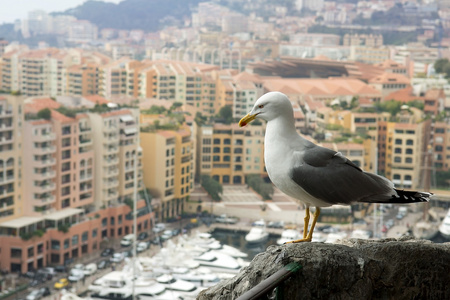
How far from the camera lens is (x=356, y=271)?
2.67 feet

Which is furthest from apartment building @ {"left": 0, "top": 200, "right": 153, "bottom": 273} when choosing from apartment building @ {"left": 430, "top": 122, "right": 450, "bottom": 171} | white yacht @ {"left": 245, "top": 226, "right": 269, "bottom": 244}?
apartment building @ {"left": 430, "top": 122, "right": 450, "bottom": 171}

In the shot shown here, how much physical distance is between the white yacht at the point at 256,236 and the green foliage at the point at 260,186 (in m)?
1.69

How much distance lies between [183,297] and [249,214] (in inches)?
147

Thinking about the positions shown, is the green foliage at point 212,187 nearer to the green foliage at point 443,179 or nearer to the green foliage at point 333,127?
the green foliage at point 333,127

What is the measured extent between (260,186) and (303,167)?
11500mm

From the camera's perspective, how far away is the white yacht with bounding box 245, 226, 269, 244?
1023 cm

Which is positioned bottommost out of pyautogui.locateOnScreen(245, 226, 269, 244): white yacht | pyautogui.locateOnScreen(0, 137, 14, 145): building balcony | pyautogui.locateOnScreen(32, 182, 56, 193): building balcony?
pyautogui.locateOnScreen(245, 226, 269, 244): white yacht

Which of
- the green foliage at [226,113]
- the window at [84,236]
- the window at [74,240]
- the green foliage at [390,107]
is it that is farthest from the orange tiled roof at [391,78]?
the window at [74,240]

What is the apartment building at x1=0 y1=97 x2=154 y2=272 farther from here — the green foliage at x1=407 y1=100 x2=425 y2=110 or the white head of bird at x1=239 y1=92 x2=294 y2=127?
the white head of bird at x1=239 y1=92 x2=294 y2=127

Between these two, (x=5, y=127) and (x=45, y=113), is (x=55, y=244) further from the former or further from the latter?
(x=45, y=113)

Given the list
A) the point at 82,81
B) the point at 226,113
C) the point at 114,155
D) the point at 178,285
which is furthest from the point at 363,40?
the point at 178,285

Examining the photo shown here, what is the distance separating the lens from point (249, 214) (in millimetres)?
11773

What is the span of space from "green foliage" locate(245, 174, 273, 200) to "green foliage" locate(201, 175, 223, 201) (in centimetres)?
51

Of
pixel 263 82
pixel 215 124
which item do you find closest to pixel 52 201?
pixel 215 124
